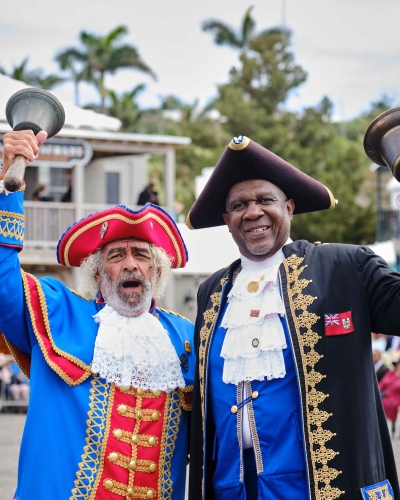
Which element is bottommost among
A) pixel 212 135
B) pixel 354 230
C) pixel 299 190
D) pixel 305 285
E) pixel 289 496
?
pixel 289 496

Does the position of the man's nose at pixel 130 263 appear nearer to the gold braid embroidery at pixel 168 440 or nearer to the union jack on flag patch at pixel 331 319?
the gold braid embroidery at pixel 168 440

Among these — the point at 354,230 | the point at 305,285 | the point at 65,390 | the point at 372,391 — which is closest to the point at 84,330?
the point at 65,390

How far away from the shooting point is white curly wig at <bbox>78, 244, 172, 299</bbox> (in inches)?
159

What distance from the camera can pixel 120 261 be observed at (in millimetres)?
3928

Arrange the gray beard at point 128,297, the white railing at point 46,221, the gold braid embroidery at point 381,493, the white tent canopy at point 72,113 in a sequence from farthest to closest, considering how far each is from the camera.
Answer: the white railing at point 46,221 → the white tent canopy at point 72,113 → the gray beard at point 128,297 → the gold braid embroidery at point 381,493

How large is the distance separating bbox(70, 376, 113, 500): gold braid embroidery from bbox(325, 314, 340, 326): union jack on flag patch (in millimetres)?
1077

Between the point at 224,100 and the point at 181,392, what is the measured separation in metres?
27.4

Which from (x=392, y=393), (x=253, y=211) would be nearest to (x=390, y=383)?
(x=392, y=393)

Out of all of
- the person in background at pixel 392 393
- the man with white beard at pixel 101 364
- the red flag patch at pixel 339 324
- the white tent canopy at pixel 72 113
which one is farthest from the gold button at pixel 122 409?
the person in background at pixel 392 393

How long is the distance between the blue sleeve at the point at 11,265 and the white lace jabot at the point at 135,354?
0.39 m

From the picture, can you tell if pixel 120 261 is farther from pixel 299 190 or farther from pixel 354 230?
pixel 354 230

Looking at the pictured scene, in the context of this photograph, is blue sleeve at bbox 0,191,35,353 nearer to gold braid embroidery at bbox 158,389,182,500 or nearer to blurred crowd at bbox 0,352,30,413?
gold braid embroidery at bbox 158,389,182,500

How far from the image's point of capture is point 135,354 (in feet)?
12.3

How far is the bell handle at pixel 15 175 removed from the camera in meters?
2.92
